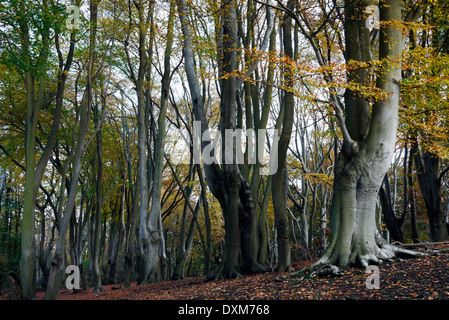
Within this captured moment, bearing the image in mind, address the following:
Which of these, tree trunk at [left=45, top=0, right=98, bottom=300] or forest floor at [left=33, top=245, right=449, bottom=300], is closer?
forest floor at [left=33, top=245, right=449, bottom=300]

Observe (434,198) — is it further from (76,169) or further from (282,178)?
(76,169)

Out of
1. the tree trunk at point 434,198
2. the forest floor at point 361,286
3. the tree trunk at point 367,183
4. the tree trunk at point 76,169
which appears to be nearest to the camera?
the forest floor at point 361,286

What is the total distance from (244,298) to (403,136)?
295 inches

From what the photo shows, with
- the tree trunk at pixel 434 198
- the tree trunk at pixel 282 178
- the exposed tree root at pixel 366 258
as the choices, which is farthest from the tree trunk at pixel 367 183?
the tree trunk at pixel 434 198

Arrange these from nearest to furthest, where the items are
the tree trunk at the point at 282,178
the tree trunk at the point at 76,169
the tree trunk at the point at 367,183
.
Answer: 1. the tree trunk at the point at 367,183
2. the tree trunk at the point at 282,178
3. the tree trunk at the point at 76,169

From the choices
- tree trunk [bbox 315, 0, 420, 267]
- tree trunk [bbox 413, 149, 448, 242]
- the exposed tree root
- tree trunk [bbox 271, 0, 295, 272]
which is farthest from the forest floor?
tree trunk [bbox 413, 149, 448, 242]

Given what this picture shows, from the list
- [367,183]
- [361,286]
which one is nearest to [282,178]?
[367,183]

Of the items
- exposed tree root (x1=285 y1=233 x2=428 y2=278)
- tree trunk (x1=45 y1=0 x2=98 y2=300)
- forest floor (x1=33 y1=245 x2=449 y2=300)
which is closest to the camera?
forest floor (x1=33 y1=245 x2=449 y2=300)

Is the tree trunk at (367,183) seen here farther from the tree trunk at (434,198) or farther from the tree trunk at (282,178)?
the tree trunk at (434,198)

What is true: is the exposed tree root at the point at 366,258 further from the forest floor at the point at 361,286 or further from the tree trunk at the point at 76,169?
the tree trunk at the point at 76,169

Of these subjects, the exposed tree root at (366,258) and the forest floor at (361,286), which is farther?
the exposed tree root at (366,258)

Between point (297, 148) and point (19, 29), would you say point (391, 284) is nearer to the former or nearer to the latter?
point (19, 29)

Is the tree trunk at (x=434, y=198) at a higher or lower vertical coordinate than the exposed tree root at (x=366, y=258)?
higher

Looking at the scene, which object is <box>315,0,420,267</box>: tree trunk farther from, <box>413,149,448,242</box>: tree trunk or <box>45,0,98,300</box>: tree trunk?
<box>45,0,98,300</box>: tree trunk
